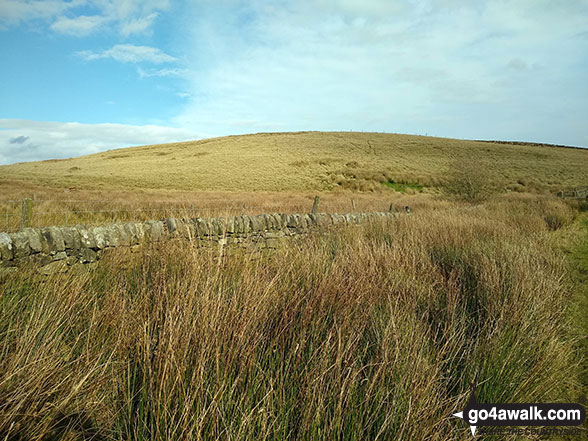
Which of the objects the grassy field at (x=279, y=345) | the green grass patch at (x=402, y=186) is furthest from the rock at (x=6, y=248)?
the green grass patch at (x=402, y=186)

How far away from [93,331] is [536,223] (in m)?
10.4

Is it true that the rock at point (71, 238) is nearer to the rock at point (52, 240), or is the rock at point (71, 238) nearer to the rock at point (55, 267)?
the rock at point (52, 240)

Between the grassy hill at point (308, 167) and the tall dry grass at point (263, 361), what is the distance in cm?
2844

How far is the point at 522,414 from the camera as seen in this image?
2221mm

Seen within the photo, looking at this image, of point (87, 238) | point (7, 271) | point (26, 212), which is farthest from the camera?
point (26, 212)

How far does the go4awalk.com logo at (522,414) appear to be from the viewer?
1958mm

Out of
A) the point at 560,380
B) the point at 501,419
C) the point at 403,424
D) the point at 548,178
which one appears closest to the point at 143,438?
the point at 403,424

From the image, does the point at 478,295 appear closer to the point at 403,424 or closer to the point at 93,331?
the point at 403,424

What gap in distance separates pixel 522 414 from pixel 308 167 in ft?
126

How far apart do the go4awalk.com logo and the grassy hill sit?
2869 cm

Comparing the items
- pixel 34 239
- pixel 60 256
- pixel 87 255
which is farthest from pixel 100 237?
pixel 34 239

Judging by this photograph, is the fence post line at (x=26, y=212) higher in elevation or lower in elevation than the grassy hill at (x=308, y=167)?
lower

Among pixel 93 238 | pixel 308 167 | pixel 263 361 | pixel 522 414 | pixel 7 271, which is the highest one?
pixel 308 167

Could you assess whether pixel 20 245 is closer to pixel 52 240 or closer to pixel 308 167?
pixel 52 240
